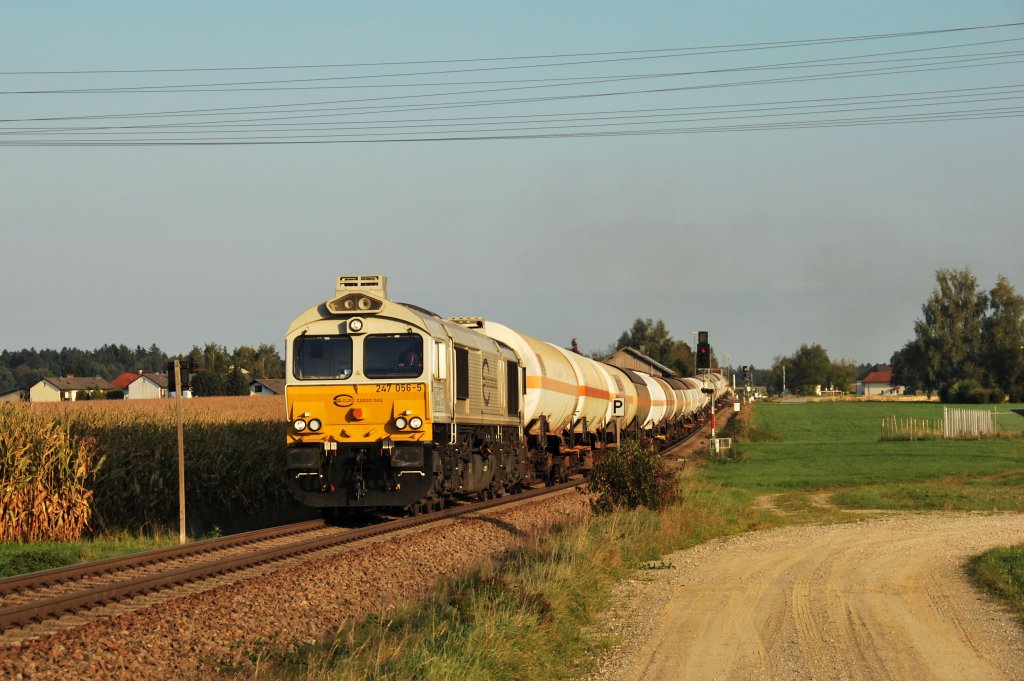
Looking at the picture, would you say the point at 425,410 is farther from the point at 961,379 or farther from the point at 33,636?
the point at 961,379

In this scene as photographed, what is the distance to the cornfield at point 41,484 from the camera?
730 inches

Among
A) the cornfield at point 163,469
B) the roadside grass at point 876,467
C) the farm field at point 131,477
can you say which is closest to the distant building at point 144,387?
the roadside grass at point 876,467

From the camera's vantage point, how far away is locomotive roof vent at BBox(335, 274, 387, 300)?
1917cm

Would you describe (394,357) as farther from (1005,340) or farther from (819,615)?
(1005,340)

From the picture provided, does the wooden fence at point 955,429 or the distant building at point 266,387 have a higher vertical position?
the distant building at point 266,387

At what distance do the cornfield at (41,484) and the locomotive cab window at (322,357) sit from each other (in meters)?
4.43

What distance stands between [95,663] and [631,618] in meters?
5.77

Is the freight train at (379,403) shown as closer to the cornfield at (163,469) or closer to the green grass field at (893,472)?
the cornfield at (163,469)

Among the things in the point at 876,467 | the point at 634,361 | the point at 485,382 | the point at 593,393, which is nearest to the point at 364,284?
the point at 485,382

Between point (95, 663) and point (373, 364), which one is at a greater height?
point (373, 364)

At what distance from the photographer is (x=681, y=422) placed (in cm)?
6184

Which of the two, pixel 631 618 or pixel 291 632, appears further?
pixel 631 618

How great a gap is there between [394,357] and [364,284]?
1.60 meters

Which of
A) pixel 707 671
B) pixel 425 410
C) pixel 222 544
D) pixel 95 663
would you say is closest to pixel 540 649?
pixel 707 671
